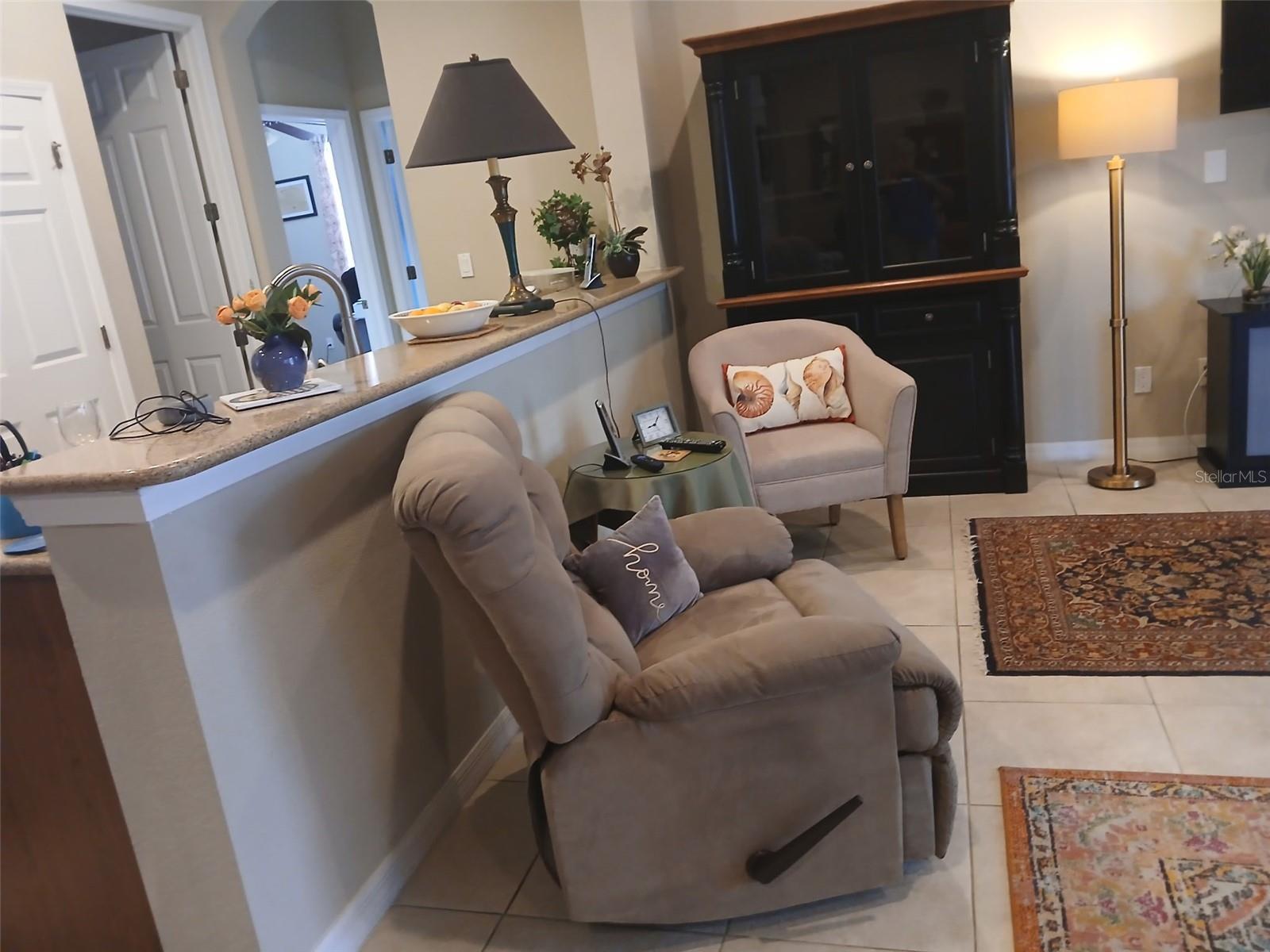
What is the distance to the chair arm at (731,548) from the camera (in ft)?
7.53

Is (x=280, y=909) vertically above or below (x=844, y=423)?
below

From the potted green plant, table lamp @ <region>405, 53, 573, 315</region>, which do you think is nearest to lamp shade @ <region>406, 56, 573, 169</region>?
table lamp @ <region>405, 53, 573, 315</region>

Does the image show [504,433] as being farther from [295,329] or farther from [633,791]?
[633,791]

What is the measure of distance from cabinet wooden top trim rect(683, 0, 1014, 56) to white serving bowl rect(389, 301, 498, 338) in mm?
1744

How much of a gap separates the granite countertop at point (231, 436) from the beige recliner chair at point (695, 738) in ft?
0.58

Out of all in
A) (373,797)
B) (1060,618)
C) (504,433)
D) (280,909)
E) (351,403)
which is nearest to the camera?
(280,909)

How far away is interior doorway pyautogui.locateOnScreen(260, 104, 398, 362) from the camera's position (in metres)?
5.68

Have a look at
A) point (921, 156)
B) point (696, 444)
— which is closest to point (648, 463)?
point (696, 444)

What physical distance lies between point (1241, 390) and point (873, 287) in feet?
4.48

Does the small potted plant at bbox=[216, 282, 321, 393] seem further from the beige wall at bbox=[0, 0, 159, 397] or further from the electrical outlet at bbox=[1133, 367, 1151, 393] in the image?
the electrical outlet at bbox=[1133, 367, 1151, 393]

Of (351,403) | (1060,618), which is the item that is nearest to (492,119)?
(351,403)

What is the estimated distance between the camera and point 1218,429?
3.79m

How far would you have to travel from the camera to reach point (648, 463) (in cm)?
275

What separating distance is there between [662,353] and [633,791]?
283cm
